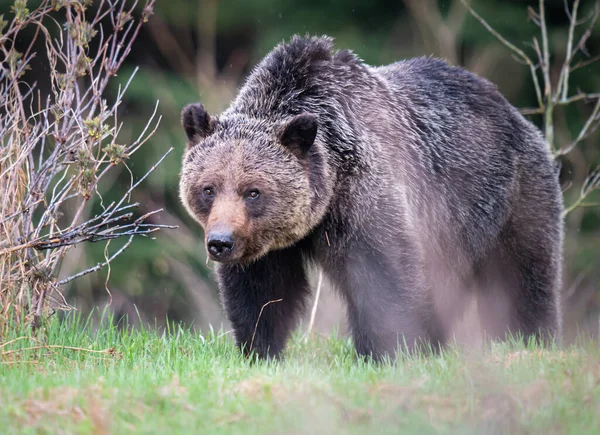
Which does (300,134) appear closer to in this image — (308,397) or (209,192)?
(209,192)

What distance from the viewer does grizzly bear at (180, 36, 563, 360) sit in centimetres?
630

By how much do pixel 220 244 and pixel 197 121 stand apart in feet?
3.65

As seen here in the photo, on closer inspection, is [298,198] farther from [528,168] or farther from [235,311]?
[528,168]

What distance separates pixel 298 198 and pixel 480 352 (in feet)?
5.34

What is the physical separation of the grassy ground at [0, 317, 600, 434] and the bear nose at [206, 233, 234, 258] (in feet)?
2.34

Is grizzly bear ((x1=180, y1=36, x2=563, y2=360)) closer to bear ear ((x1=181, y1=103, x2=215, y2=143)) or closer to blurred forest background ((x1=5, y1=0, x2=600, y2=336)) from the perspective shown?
bear ear ((x1=181, y1=103, x2=215, y2=143))

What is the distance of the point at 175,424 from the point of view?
4.35 m

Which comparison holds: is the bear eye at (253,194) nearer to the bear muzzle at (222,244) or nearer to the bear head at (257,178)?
the bear head at (257,178)

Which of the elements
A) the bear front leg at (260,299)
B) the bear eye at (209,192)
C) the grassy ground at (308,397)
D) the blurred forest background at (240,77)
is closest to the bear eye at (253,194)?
the bear eye at (209,192)

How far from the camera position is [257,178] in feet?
20.4

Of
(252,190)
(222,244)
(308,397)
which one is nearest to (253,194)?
(252,190)

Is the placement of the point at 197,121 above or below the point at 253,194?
above

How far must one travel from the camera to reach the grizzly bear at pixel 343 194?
248 inches

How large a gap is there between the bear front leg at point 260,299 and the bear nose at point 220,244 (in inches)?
29.0
